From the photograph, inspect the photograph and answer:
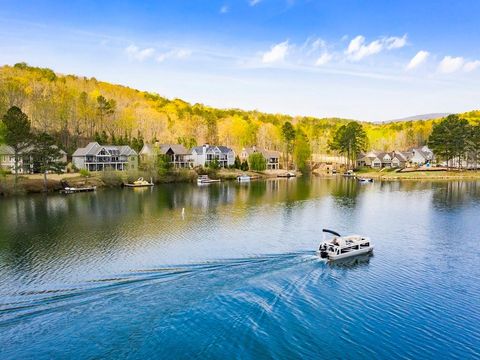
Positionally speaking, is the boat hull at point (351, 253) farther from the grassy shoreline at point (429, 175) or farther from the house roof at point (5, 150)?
the grassy shoreline at point (429, 175)

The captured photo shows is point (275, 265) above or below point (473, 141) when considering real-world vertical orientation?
below

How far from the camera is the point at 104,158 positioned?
107938mm

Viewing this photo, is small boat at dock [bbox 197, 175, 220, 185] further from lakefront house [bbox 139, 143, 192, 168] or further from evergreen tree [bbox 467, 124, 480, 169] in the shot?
evergreen tree [bbox 467, 124, 480, 169]

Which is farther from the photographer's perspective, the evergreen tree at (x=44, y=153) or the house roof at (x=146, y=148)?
the house roof at (x=146, y=148)

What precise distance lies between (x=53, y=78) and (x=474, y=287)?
18113 centimetres

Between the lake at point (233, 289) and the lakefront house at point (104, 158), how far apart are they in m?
53.6

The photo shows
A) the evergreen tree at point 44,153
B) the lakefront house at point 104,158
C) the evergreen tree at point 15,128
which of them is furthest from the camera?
the lakefront house at point 104,158

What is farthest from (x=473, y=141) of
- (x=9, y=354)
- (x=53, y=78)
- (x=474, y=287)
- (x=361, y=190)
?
(x=53, y=78)

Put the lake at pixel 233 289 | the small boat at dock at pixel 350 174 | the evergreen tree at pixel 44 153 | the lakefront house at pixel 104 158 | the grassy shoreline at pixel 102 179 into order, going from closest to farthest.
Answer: the lake at pixel 233 289
the grassy shoreline at pixel 102 179
the evergreen tree at pixel 44 153
the lakefront house at pixel 104 158
the small boat at dock at pixel 350 174

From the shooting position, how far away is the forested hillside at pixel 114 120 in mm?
125688

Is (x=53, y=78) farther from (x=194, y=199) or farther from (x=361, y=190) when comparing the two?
(x=361, y=190)

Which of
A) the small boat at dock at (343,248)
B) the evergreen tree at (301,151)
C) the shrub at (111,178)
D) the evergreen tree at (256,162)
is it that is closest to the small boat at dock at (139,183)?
the shrub at (111,178)

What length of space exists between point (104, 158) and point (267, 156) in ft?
199

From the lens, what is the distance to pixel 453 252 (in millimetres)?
37062
